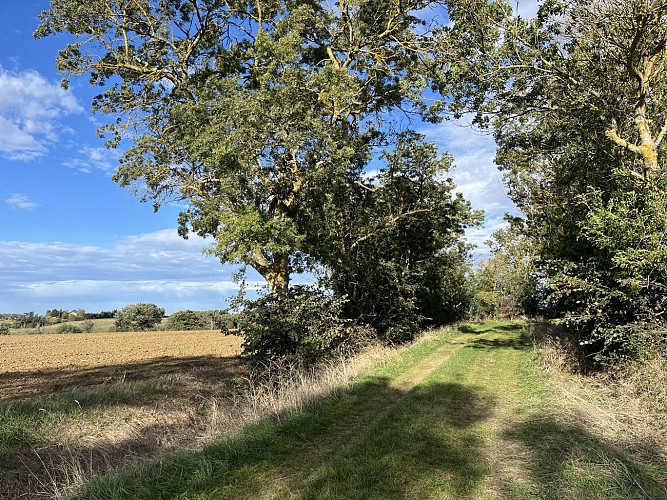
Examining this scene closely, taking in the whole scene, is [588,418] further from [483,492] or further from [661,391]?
[483,492]

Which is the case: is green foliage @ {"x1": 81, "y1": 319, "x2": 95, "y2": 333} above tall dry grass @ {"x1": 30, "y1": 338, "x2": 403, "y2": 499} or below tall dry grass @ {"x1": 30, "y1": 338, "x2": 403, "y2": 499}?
above

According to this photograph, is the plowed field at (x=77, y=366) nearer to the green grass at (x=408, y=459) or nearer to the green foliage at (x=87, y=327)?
the green grass at (x=408, y=459)

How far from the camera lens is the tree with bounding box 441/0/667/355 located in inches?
366

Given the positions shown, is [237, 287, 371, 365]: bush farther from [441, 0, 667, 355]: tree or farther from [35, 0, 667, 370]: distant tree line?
[441, 0, 667, 355]: tree

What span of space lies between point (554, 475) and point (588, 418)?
2559mm

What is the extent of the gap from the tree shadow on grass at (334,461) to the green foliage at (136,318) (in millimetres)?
75612

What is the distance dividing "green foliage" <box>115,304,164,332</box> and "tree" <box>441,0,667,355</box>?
246 ft

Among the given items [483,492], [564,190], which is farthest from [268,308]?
[564,190]

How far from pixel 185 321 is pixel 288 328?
65.3m

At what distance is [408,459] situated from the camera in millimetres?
5922

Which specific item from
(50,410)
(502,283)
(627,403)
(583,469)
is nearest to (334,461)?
(583,469)

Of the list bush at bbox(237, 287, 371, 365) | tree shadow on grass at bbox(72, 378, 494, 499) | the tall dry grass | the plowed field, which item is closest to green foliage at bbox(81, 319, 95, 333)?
the plowed field

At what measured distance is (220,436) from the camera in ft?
23.6

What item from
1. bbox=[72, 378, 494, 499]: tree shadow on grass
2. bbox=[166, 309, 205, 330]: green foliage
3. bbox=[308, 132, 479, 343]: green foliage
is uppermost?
bbox=[308, 132, 479, 343]: green foliage
